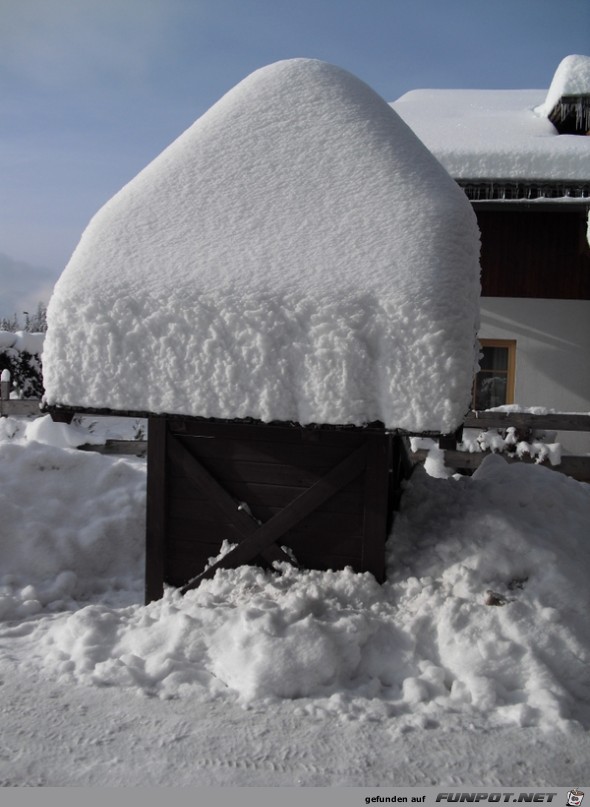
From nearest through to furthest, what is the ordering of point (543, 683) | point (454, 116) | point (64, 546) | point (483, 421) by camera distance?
point (543, 683) < point (64, 546) < point (483, 421) < point (454, 116)

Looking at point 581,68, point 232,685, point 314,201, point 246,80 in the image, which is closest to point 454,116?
point 581,68

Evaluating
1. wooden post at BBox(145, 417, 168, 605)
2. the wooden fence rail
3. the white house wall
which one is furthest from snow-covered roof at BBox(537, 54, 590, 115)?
wooden post at BBox(145, 417, 168, 605)

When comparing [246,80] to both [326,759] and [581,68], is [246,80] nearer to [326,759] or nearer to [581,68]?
[326,759]

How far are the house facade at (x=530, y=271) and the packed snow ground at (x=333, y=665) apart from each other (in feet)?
20.2

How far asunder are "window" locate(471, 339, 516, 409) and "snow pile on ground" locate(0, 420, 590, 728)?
594 centimetres

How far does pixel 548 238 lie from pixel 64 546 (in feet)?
29.9

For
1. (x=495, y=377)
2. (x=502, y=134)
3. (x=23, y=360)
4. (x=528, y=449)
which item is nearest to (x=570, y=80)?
(x=502, y=134)

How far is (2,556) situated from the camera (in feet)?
18.1

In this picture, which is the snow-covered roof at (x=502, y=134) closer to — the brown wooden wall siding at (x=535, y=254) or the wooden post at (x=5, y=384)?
the brown wooden wall siding at (x=535, y=254)

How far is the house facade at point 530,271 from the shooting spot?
10414 millimetres

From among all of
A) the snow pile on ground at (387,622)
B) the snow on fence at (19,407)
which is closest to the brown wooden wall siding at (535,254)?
the snow pile on ground at (387,622)

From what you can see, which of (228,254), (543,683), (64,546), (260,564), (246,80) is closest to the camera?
(543,683)

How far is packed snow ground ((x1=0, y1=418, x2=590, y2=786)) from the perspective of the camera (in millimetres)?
3186

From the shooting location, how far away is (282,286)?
4.06m
